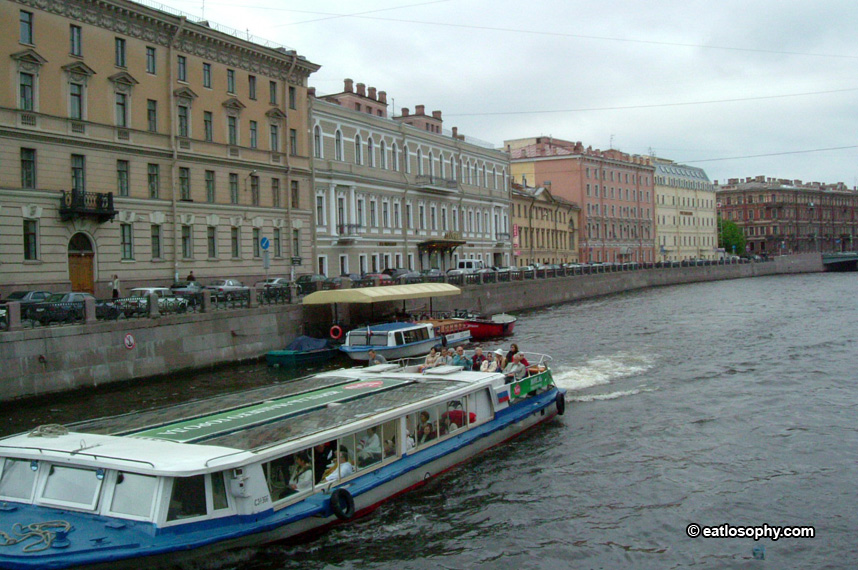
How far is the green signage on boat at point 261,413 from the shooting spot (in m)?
11.1

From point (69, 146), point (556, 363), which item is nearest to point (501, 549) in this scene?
point (556, 363)

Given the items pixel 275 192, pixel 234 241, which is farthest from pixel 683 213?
pixel 234 241

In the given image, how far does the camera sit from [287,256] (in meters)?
39.4

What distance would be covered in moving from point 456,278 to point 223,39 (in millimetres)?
17076

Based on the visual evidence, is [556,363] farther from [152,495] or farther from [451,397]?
[152,495]

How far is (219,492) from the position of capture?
31.5 ft

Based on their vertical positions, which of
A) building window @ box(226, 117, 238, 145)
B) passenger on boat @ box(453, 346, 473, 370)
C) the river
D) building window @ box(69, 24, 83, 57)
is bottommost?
the river

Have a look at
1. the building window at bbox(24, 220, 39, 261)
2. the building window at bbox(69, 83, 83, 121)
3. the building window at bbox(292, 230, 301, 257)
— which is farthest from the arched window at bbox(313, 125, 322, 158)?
the building window at bbox(24, 220, 39, 261)

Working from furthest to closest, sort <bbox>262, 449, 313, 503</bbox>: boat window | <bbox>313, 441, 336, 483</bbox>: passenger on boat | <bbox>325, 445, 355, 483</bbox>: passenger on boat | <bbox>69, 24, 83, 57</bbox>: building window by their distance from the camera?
<bbox>69, 24, 83, 57</bbox>: building window, <bbox>325, 445, 355, 483</bbox>: passenger on boat, <bbox>313, 441, 336, 483</bbox>: passenger on boat, <bbox>262, 449, 313, 503</bbox>: boat window

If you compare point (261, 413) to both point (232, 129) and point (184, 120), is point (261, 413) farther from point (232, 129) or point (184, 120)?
point (232, 129)

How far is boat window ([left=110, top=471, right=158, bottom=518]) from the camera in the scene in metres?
9.03

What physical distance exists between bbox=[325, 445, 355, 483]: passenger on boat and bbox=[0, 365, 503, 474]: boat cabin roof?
0.43 m

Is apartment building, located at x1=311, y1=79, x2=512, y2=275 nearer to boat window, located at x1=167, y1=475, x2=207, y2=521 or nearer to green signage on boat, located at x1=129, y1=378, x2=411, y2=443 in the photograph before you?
green signage on boat, located at x1=129, y1=378, x2=411, y2=443

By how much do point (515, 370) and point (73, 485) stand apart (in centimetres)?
1000
